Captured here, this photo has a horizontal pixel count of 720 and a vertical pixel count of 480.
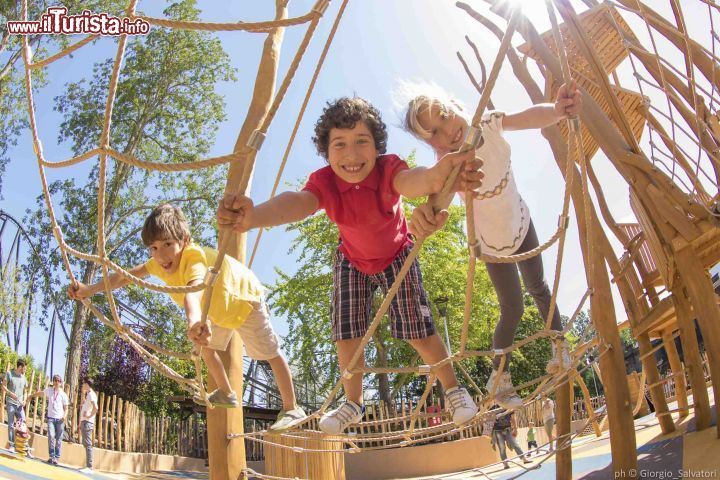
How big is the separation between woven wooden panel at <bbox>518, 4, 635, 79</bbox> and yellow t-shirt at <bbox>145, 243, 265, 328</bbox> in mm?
2084

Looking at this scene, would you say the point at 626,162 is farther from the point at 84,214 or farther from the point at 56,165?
the point at 84,214

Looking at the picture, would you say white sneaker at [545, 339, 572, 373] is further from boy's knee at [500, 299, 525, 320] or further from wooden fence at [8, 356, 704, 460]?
wooden fence at [8, 356, 704, 460]

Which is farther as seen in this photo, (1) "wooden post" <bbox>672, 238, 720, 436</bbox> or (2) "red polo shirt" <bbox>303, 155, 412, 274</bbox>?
(1) "wooden post" <bbox>672, 238, 720, 436</bbox>

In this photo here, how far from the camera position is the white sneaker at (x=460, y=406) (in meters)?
1.87

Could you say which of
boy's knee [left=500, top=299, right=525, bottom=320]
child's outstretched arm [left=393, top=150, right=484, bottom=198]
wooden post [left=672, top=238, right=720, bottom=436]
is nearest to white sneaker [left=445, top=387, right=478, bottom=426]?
boy's knee [left=500, top=299, right=525, bottom=320]

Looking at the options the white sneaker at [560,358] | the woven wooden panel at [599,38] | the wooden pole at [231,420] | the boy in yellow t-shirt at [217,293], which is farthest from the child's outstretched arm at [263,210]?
the woven wooden panel at [599,38]

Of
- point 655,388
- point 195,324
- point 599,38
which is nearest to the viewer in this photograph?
point 195,324

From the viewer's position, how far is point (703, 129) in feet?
9.86

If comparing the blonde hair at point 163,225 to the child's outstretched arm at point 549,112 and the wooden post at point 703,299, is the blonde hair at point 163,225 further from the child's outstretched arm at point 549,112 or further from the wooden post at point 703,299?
the wooden post at point 703,299

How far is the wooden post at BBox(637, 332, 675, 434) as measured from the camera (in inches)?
145

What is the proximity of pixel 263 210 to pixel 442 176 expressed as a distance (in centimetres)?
51

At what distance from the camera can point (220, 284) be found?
7.09 ft

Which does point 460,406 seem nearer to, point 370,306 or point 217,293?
point 370,306

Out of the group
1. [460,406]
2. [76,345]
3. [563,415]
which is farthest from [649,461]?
[76,345]
